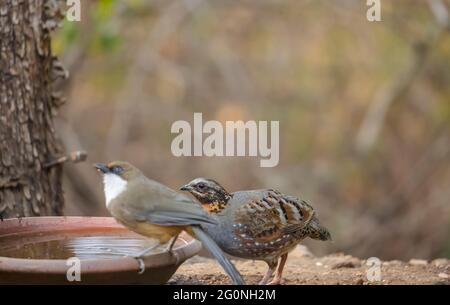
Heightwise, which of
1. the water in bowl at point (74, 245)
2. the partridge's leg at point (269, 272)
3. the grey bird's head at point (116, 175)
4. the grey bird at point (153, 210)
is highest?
the grey bird's head at point (116, 175)

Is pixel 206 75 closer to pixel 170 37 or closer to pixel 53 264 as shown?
pixel 170 37

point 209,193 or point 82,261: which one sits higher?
point 209,193

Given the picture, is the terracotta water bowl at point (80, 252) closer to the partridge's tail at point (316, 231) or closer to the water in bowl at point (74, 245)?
the water in bowl at point (74, 245)

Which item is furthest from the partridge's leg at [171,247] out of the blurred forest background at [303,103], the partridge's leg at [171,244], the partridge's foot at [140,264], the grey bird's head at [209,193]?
the blurred forest background at [303,103]

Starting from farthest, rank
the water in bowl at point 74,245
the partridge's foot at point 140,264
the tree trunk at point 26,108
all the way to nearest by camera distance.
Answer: the tree trunk at point 26,108
the water in bowl at point 74,245
the partridge's foot at point 140,264

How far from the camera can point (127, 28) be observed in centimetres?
1243

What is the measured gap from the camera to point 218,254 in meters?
4.62

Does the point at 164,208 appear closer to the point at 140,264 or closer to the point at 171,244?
the point at 171,244

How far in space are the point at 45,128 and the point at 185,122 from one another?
6372 mm

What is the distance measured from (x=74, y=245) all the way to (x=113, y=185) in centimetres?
71

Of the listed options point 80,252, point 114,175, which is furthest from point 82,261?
point 80,252

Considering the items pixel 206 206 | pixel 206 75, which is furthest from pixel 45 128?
pixel 206 75

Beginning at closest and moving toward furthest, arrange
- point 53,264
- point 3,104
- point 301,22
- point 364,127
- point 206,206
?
point 53,264 < point 206,206 < point 3,104 < point 364,127 < point 301,22

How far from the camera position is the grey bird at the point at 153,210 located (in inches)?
186
